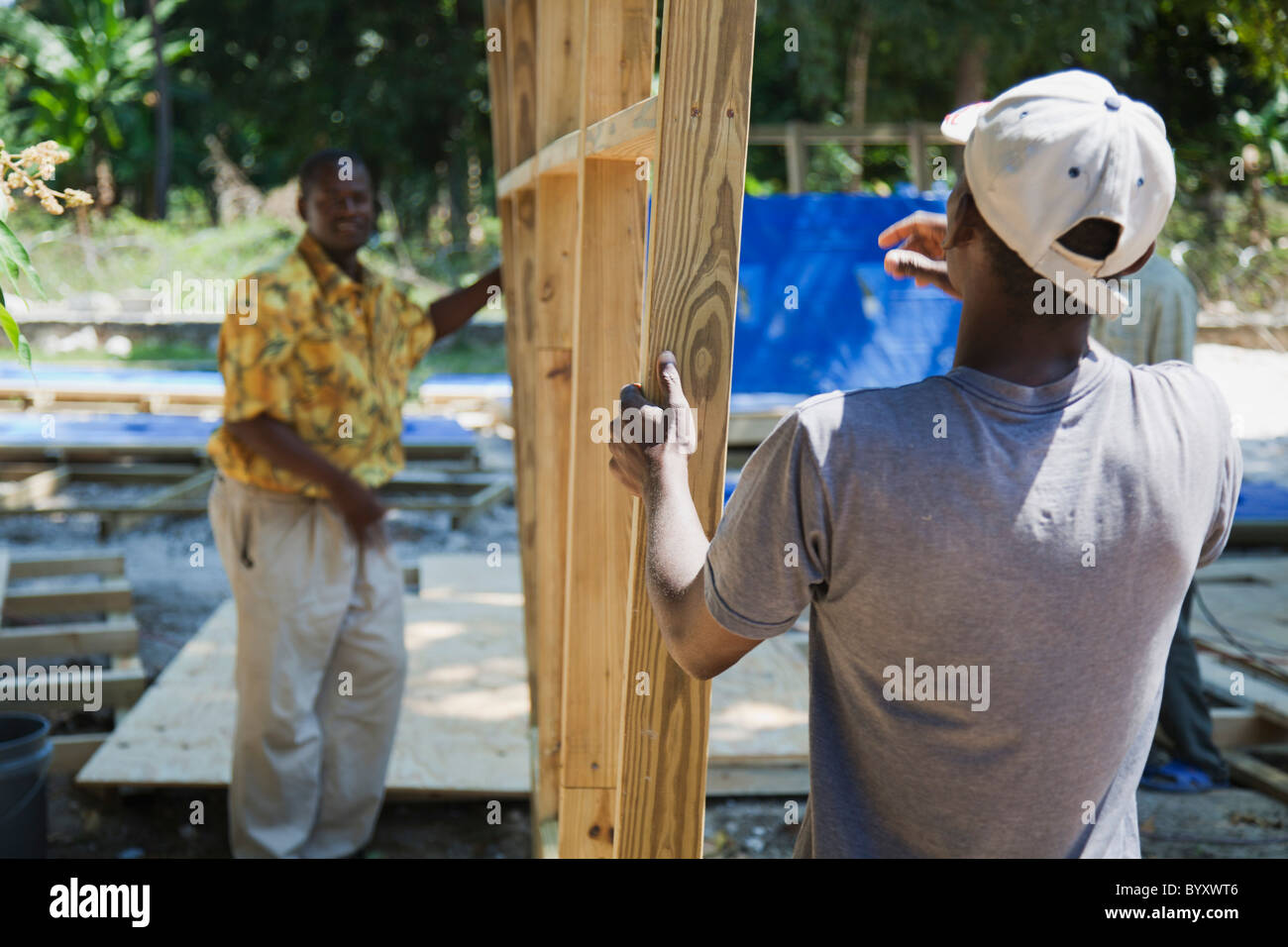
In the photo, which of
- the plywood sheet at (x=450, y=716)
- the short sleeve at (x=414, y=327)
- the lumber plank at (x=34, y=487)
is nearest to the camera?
the short sleeve at (x=414, y=327)

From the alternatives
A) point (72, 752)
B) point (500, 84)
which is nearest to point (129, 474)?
point (72, 752)

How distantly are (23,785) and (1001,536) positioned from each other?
319cm

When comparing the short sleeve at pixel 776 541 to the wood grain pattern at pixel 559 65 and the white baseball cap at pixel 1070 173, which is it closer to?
the white baseball cap at pixel 1070 173

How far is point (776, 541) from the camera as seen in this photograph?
4.68 ft

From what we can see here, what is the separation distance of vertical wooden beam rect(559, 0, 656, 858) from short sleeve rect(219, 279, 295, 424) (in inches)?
61.3

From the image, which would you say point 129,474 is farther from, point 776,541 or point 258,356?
point 776,541

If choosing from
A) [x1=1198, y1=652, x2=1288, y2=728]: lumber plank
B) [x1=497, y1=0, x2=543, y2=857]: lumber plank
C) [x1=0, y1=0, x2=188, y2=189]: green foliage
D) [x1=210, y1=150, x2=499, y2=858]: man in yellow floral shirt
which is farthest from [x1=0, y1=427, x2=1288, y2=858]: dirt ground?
[x1=0, y1=0, x2=188, y2=189]: green foliage

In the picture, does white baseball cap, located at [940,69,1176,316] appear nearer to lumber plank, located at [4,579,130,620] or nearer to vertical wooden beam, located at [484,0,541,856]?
vertical wooden beam, located at [484,0,541,856]

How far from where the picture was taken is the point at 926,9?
14.6 meters

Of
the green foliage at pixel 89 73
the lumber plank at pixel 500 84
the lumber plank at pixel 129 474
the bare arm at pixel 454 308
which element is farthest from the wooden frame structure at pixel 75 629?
the green foliage at pixel 89 73

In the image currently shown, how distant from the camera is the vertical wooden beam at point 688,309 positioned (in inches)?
67.6

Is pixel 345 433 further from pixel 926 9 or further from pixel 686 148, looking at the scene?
pixel 926 9
